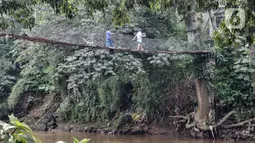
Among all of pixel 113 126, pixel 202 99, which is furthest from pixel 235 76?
pixel 113 126

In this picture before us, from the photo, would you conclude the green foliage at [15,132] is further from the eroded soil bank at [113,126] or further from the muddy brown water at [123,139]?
the eroded soil bank at [113,126]

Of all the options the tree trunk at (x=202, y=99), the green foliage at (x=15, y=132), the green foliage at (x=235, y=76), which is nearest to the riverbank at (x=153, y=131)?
the tree trunk at (x=202, y=99)

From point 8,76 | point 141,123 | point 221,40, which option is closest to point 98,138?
point 141,123

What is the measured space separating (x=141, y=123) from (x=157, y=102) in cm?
74

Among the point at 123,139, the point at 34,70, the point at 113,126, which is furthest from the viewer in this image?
the point at 34,70

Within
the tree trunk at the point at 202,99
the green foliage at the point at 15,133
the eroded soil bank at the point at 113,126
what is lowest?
the eroded soil bank at the point at 113,126

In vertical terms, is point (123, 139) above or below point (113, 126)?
below

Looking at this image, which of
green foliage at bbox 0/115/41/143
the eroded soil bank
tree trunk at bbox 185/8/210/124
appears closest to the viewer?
green foliage at bbox 0/115/41/143

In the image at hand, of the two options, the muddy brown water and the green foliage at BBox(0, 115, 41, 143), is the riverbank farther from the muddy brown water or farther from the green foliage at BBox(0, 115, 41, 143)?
the green foliage at BBox(0, 115, 41, 143)

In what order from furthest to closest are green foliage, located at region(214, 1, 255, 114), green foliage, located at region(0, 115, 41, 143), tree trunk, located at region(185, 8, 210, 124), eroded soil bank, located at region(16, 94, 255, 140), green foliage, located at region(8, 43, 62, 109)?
green foliage, located at region(8, 43, 62, 109) < tree trunk, located at region(185, 8, 210, 124) < eroded soil bank, located at region(16, 94, 255, 140) < green foliage, located at region(214, 1, 255, 114) < green foliage, located at region(0, 115, 41, 143)

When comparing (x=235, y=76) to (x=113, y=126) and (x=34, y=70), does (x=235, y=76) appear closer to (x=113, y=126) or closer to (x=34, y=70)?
(x=113, y=126)

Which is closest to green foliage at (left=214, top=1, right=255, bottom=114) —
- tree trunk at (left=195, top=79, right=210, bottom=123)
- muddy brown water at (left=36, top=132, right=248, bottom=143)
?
tree trunk at (left=195, top=79, right=210, bottom=123)

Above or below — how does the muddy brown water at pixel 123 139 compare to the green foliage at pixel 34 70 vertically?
below

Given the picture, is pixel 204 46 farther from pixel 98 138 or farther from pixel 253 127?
pixel 98 138
